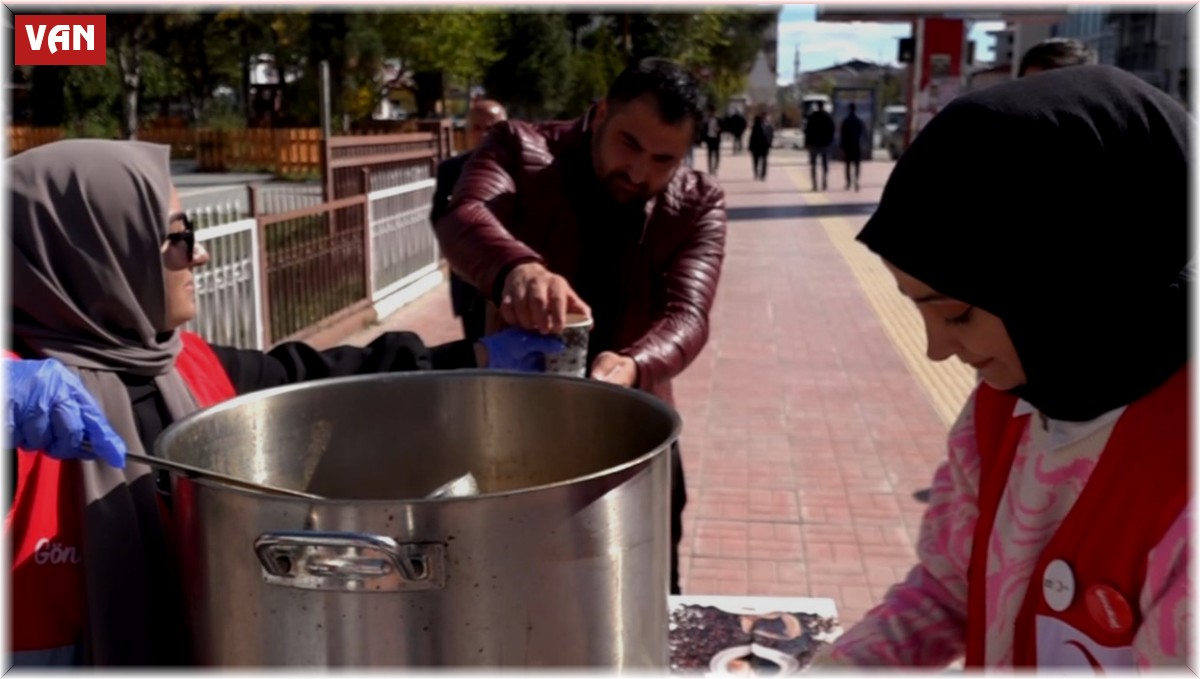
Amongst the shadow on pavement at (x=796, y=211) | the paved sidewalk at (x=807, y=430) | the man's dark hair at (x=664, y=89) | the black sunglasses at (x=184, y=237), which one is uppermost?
the man's dark hair at (x=664, y=89)

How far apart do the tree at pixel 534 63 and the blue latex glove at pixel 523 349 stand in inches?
922

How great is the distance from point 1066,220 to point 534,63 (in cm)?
2435

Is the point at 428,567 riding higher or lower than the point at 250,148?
lower

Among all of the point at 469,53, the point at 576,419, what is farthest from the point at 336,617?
the point at 469,53

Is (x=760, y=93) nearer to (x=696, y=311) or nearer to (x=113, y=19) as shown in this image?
(x=113, y=19)

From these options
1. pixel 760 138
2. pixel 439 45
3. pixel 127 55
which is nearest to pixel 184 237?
pixel 760 138

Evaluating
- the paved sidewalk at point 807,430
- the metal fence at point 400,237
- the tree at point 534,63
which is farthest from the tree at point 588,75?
the metal fence at point 400,237

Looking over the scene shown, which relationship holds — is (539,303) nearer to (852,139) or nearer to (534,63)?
(852,139)

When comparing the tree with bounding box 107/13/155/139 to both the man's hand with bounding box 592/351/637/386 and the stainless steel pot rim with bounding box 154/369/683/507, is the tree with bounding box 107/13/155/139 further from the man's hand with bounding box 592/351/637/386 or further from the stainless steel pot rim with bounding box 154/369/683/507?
the stainless steel pot rim with bounding box 154/369/683/507

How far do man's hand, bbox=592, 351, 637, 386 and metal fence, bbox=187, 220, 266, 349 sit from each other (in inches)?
143

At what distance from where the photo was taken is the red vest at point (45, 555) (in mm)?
1450

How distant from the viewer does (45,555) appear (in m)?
1.48

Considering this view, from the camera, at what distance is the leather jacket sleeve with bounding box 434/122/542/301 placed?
6.32 feet

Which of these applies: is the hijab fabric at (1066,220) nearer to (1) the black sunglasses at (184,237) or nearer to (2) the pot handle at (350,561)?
(2) the pot handle at (350,561)
